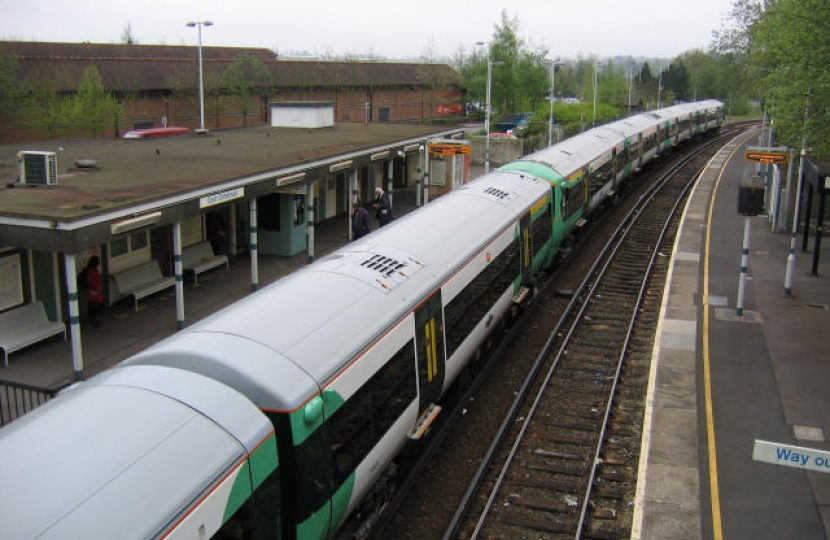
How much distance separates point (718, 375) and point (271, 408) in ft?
31.6

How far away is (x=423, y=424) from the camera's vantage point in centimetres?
955

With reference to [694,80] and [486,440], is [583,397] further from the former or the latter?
[694,80]

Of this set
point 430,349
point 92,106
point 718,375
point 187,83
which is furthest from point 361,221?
point 187,83

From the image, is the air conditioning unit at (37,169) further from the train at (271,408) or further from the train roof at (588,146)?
the train roof at (588,146)

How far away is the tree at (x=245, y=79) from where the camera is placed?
4444 cm

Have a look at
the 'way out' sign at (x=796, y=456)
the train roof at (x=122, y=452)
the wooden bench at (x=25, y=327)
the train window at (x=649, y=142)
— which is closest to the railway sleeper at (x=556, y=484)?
the 'way out' sign at (x=796, y=456)

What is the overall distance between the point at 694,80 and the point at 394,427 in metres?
96.0

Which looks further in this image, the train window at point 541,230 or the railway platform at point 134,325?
the train window at point 541,230

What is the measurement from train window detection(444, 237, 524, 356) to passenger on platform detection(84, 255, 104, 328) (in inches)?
296

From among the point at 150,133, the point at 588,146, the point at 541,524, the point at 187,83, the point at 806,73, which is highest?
the point at 187,83

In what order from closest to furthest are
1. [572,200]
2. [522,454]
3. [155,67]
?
1. [522,454]
2. [572,200]
3. [155,67]

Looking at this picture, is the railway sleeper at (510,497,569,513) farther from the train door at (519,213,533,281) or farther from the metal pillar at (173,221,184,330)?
the metal pillar at (173,221,184,330)

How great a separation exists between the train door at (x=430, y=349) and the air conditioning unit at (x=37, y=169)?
30.5 ft

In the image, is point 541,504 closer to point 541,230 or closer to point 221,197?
point 541,230
